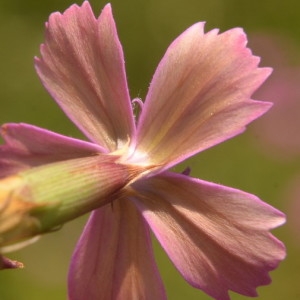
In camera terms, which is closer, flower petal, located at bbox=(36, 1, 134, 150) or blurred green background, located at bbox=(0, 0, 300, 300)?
flower petal, located at bbox=(36, 1, 134, 150)

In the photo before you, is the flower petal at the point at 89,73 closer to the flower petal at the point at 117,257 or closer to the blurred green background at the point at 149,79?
the flower petal at the point at 117,257

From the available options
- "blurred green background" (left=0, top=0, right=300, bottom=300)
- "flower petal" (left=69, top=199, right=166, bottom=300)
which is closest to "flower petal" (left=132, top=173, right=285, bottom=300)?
"flower petal" (left=69, top=199, right=166, bottom=300)

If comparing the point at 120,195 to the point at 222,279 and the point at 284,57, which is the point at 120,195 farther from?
the point at 284,57

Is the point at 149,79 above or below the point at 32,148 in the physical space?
above

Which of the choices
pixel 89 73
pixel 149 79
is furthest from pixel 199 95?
pixel 149 79

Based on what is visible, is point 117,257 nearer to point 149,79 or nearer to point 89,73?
point 89,73

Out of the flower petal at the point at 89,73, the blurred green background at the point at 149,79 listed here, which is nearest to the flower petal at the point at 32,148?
the flower petal at the point at 89,73

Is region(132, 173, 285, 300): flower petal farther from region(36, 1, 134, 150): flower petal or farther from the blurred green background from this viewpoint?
the blurred green background

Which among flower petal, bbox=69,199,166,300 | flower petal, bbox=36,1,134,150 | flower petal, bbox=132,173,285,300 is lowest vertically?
flower petal, bbox=69,199,166,300
